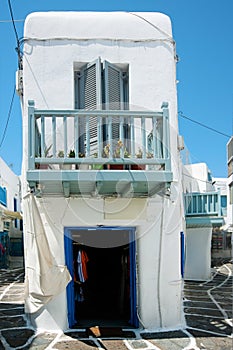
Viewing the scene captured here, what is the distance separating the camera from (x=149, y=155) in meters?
7.89

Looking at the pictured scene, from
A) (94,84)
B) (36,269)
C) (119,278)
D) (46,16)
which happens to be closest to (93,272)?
(119,278)

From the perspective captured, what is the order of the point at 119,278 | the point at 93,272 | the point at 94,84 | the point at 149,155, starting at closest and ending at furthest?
the point at 149,155
the point at 94,84
the point at 119,278
the point at 93,272

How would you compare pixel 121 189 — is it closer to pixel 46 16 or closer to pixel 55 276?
pixel 55 276

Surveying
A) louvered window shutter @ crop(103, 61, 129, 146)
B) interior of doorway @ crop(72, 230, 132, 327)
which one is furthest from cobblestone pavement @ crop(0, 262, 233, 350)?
louvered window shutter @ crop(103, 61, 129, 146)

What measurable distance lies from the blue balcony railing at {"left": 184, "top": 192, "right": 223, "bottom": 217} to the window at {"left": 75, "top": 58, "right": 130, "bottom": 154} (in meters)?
6.95

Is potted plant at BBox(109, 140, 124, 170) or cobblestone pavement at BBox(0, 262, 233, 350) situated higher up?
potted plant at BBox(109, 140, 124, 170)

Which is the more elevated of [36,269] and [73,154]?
[73,154]

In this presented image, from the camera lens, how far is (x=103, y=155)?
8.02 meters

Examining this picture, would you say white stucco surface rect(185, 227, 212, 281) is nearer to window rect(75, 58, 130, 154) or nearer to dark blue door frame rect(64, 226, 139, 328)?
dark blue door frame rect(64, 226, 139, 328)

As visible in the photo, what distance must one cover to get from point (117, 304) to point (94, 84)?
6.38 m

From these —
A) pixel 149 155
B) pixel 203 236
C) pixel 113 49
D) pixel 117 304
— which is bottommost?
pixel 117 304

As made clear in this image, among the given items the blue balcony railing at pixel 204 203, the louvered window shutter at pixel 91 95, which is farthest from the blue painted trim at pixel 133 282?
the blue balcony railing at pixel 204 203

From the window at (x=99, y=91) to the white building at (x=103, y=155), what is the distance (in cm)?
2

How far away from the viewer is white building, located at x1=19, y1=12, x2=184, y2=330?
26.2ft
